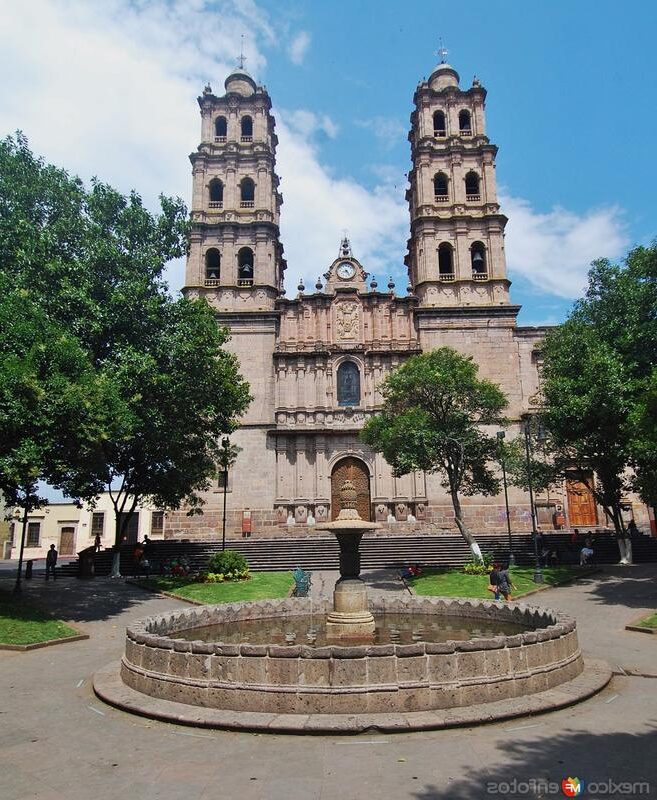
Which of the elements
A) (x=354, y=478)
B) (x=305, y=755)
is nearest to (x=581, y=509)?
(x=354, y=478)

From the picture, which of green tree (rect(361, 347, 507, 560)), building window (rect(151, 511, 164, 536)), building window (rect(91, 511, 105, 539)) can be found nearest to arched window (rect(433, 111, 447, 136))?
green tree (rect(361, 347, 507, 560))

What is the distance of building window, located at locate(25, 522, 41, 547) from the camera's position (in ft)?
140

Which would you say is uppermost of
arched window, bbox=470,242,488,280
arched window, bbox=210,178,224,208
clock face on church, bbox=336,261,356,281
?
arched window, bbox=210,178,224,208

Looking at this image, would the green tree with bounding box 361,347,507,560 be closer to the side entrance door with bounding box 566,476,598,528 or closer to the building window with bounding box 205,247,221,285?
the side entrance door with bounding box 566,476,598,528

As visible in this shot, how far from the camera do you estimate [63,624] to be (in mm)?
14398

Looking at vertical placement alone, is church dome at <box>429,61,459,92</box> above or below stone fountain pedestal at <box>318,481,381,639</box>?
above

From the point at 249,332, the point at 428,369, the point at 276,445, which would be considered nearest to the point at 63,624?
the point at 428,369

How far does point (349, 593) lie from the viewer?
36.4 feet

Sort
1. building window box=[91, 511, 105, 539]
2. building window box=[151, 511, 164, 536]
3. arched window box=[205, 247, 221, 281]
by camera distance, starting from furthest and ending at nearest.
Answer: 1. building window box=[151, 511, 164, 536]
2. building window box=[91, 511, 105, 539]
3. arched window box=[205, 247, 221, 281]

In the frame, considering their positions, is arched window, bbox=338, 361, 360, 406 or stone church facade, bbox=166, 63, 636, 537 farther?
arched window, bbox=338, 361, 360, 406

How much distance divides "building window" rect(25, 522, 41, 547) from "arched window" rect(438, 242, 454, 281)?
3396cm

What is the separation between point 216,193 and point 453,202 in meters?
15.5

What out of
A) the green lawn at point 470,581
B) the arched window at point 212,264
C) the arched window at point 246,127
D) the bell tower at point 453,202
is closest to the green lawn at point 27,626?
the green lawn at point 470,581

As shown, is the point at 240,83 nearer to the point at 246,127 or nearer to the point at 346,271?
the point at 246,127
